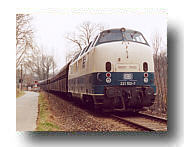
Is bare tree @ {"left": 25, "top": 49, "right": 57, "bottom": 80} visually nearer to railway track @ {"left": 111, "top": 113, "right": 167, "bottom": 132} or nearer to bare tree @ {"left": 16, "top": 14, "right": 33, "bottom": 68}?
bare tree @ {"left": 16, "top": 14, "right": 33, "bottom": 68}

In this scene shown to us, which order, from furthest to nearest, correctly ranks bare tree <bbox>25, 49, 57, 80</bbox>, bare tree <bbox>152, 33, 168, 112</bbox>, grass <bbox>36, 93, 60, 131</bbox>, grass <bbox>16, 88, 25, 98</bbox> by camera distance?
bare tree <bbox>25, 49, 57, 80</bbox> → grass <bbox>16, 88, 25, 98</bbox> → bare tree <bbox>152, 33, 168, 112</bbox> → grass <bbox>36, 93, 60, 131</bbox>

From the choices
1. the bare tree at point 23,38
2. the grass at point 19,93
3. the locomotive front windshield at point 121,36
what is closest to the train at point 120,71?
the locomotive front windshield at point 121,36

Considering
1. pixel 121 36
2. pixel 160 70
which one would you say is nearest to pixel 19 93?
pixel 121 36

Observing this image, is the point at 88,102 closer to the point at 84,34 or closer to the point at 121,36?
the point at 84,34

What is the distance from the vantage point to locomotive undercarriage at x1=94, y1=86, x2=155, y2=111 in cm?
929

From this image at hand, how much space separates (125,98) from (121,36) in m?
1.68

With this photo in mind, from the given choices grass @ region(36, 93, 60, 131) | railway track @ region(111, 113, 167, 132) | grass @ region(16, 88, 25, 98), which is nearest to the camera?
railway track @ region(111, 113, 167, 132)

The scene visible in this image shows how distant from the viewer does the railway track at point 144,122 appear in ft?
28.5

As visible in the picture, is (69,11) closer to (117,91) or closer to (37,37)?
(37,37)

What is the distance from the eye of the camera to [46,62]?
9.92 meters

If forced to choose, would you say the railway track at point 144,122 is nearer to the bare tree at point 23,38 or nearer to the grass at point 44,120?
the grass at point 44,120

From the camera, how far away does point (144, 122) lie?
907 cm

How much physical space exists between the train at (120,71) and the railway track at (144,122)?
226mm

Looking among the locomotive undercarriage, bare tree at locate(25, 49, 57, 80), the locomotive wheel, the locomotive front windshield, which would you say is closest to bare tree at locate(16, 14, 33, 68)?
bare tree at locate(25, 49, 57, 80)
